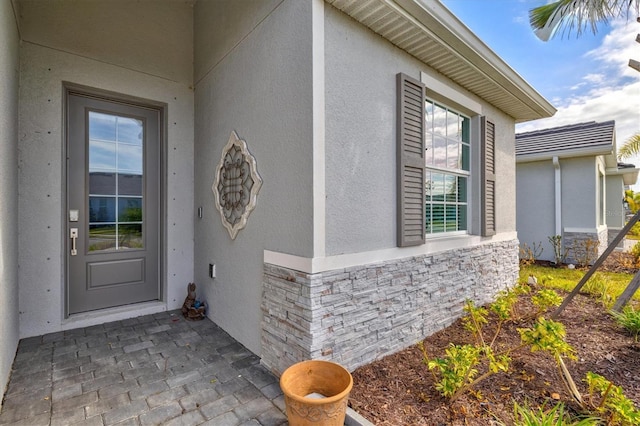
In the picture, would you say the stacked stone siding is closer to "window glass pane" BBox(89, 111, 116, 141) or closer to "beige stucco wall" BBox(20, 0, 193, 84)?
"window glass pane" BBox(89, 111, 116, 141)

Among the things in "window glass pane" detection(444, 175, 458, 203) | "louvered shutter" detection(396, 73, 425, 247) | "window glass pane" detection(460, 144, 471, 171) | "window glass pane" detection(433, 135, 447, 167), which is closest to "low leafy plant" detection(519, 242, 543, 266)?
"window glass pane" detection(460, 144, 471, 171)

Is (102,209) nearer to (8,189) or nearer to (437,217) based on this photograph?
(8,189)

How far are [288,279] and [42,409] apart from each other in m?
2.01

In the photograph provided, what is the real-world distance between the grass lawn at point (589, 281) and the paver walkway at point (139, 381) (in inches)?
202

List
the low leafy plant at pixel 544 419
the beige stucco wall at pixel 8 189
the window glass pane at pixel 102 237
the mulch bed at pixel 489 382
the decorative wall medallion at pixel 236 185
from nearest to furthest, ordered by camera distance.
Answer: the low leafy plant at pixel 544 419 < the mulch bed at pixel 489 382 < the beige stucco wall at pixel 8 189 < the decorative wall medallion at pixel 236 185 < the window glass pane at pixel 102 237

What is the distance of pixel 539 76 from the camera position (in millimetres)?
7910

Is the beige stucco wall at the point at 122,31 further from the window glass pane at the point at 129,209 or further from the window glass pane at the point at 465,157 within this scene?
the window glass pane at the point at 465,157

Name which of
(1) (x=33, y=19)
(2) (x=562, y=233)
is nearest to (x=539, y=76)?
(2) (x=562, y=233)

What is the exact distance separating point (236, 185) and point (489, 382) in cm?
307

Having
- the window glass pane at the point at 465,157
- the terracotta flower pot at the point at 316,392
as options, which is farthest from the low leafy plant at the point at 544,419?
the window glass pane at the point at 465,157

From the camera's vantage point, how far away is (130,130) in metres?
4.14

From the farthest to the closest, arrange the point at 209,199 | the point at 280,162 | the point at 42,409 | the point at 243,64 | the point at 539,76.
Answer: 1. the point at 539,76
2. the point at 209,199
3. the point at 243,64
4. the point at 280,162
5. the point at 42,409

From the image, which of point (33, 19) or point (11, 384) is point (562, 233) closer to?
point (11, 384)

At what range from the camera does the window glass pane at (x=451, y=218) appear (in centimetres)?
416
